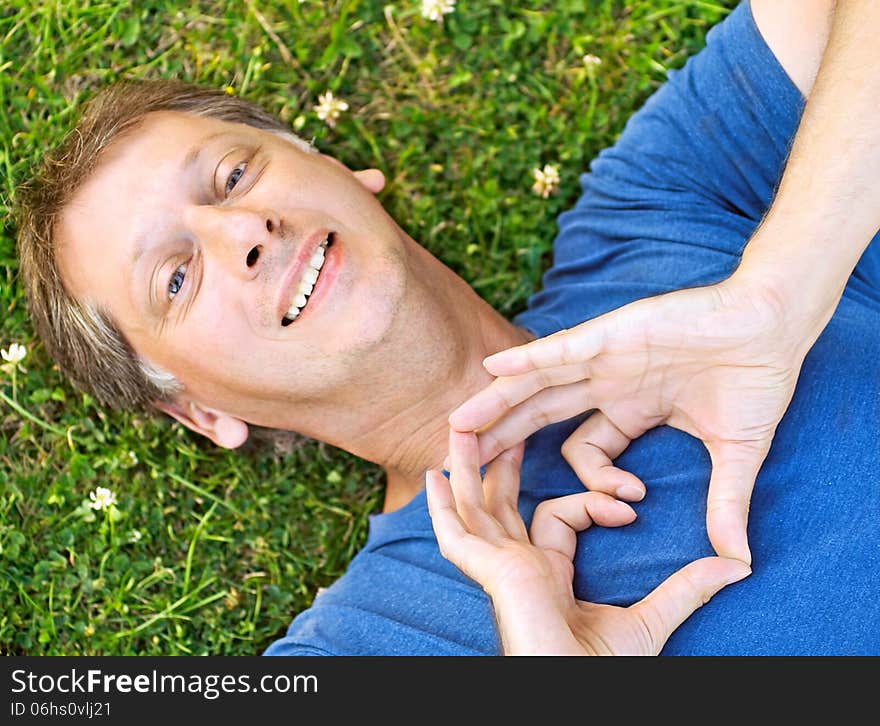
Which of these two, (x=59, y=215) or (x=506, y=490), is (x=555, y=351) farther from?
(x=59, y=215)

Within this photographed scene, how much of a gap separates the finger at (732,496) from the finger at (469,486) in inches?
25.9

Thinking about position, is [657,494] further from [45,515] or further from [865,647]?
[45,515]

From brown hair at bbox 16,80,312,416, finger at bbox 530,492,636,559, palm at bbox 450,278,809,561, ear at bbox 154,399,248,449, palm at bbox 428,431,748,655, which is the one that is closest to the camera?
palm at bbox 428,431,748,655

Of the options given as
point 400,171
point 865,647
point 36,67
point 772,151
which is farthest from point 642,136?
point 36,67

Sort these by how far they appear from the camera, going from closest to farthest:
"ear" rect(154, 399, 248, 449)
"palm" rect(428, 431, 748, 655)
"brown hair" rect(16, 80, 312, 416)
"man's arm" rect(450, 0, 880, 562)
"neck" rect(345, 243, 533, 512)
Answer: "palm" rect(428, 431, 748, 655)
"man's arm" rect(450, 0, 880, 562)
"neck" rect(345, 243, 533, 512)
"brown hair" rect(16, 80, 312, 416)
"ear" rect(154, 399, 248, 449)

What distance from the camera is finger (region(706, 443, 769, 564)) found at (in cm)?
273

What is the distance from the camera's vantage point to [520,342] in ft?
11.7

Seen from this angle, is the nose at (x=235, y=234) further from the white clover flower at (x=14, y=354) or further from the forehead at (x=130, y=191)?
the white clover flower at (x=14, y=354)

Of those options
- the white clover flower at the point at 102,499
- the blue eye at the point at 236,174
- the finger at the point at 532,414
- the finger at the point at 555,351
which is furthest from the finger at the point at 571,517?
the white clover flower at the point at 102,499

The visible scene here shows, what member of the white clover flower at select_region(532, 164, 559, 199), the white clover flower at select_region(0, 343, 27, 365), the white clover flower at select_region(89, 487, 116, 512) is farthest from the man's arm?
the white clover flower at select_region(0, 343, 27, 365)

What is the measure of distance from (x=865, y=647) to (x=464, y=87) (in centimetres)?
282

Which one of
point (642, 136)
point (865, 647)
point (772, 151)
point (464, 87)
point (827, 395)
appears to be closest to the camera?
point (865, 647)

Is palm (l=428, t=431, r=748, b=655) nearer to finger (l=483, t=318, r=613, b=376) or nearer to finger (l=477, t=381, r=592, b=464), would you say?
finger (l=477, t=381, r=592, b=464)

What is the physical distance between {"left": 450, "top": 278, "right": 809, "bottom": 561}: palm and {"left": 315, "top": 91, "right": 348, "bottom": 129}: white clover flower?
6.00ft
